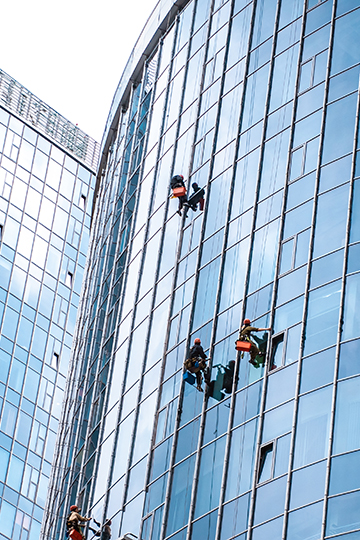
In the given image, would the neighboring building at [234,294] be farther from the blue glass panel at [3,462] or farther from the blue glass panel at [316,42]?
the blue glass panel at [3,462]

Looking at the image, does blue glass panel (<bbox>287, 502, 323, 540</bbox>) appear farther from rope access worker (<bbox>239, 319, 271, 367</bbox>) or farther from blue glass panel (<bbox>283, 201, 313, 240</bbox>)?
blue glass panel (<bbox>283, 201, 313, 240</bbox>)

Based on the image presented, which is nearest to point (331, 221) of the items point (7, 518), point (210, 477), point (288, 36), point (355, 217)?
point (355, 217)

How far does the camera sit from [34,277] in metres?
79.4

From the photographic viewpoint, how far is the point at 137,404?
4125 cm

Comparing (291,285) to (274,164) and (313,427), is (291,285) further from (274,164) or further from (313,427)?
(274,164)

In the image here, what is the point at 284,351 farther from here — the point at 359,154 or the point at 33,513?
the point at 33,513

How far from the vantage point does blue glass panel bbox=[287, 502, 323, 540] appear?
2831 cm

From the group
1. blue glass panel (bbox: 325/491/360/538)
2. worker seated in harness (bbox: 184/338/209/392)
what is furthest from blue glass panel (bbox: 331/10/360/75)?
blue glass panel (bbox: 325/491/360/538)

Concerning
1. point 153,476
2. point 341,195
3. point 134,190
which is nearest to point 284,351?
point 341,195

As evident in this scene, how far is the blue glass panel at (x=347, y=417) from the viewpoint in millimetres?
28859

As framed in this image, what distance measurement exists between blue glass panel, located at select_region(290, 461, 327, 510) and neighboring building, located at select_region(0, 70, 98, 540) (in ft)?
140

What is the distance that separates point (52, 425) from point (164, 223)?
35.2 metres

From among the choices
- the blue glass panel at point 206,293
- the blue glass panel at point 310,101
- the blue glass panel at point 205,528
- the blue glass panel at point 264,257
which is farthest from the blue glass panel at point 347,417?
the blue glass panel at point 310,101

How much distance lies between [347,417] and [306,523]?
303 cm
